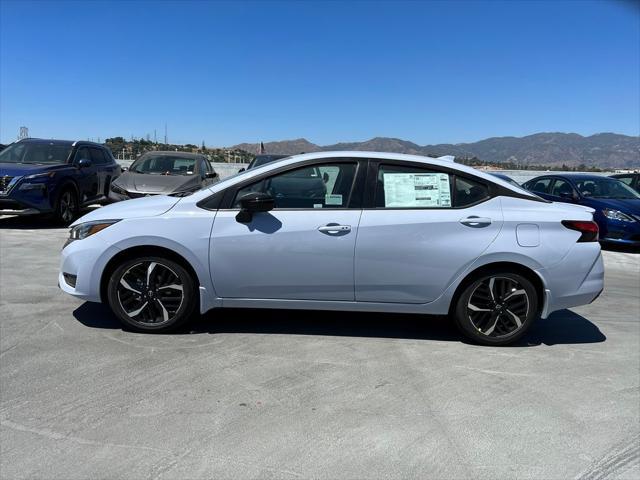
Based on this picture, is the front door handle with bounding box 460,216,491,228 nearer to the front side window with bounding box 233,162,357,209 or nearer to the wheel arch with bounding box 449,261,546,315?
the wheel arch with bounding box 449,261,546,315

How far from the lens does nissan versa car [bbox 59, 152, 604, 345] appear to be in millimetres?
4305

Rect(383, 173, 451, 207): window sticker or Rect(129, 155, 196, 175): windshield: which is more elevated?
Rect(129, 155, 196, 175): windshield

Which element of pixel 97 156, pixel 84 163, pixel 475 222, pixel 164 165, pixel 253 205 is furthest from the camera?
pixel 97 156

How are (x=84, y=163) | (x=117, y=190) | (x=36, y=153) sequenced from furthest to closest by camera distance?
(x=36, y=153) → (x=84, y=163) → (x=117, y=190)

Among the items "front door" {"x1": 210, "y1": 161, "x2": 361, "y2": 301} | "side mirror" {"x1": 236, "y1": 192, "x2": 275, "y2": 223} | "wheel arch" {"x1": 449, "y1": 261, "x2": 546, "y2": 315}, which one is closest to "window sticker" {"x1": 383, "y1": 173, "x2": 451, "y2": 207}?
"front door" {"x1": 210, "y1": 161, "x2": 361, "y2": 301}

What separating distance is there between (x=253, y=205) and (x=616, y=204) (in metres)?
8.69

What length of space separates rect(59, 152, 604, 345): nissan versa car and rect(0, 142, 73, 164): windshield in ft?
23.7

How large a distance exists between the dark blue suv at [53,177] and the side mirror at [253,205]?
706cm

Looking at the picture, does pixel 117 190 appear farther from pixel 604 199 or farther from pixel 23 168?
pixel 604 199

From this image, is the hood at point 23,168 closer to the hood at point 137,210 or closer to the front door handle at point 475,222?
the hood at point 137,210

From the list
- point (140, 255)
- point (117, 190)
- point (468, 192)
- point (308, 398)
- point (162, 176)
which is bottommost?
point (308, 398)

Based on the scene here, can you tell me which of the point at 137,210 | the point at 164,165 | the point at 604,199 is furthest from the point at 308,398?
the point at 604,199

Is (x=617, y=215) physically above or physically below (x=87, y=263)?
above

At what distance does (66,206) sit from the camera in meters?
10.4
